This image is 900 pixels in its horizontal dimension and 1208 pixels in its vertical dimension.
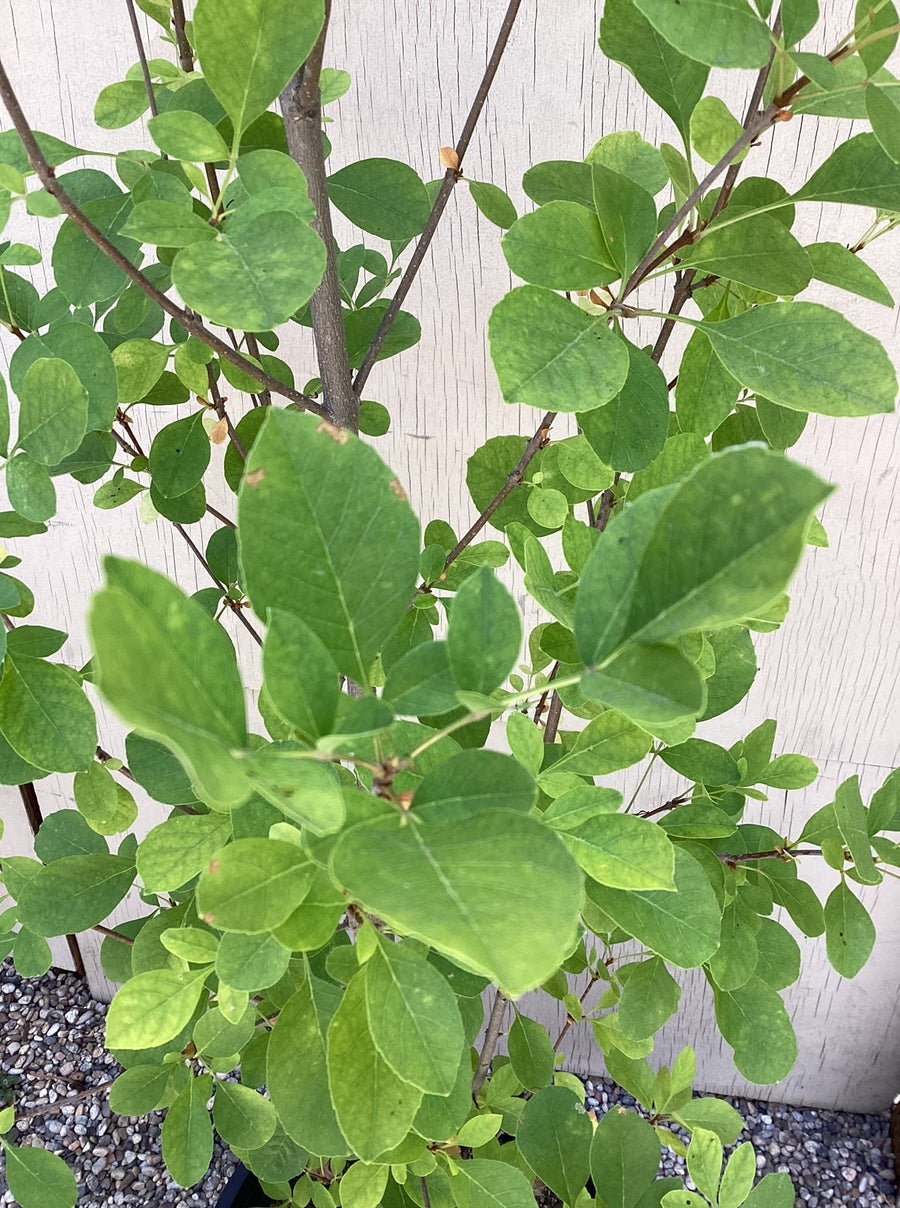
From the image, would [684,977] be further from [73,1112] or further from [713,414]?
[713,414]

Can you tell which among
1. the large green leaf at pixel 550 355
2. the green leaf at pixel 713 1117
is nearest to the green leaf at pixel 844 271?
the large green leaf at pixel 550 355

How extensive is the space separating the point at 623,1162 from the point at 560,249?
63 cm

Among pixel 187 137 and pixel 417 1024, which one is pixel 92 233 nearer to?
pixel 187 137

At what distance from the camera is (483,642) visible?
256mm

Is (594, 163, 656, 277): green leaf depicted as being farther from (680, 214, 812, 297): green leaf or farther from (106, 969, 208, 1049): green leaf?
(106, 969, 208, 1049): green leaf

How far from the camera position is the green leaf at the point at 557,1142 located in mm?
689

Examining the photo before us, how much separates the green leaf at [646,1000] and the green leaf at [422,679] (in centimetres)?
40

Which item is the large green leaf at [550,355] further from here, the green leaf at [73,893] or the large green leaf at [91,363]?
the green leaf at [73,893]

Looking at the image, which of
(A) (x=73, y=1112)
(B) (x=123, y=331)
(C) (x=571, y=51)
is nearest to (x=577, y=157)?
(C) (x=571, y=51)

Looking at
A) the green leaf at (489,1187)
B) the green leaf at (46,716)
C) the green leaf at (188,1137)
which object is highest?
the green leaf at (46,716)

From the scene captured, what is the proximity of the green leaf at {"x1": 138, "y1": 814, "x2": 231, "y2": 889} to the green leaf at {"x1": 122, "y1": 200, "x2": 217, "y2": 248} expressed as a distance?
11.8 inches

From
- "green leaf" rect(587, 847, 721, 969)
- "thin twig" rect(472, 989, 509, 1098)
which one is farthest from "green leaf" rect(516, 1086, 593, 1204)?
"green leaf" rect(587, 847, 721, 969)

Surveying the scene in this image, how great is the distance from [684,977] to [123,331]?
118 cm

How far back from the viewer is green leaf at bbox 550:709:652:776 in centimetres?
43
